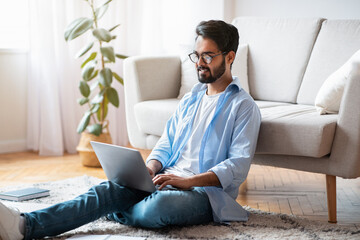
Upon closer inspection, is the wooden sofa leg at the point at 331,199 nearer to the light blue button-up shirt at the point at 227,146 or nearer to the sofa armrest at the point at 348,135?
the sofa armrest at the point at 348,135

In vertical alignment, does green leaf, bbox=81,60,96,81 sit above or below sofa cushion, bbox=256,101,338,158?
above

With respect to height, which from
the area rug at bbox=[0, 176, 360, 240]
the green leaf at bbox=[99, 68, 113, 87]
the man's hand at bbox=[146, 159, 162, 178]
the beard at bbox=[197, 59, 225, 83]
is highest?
the beard at bbox=[197, 59, 225, 83]

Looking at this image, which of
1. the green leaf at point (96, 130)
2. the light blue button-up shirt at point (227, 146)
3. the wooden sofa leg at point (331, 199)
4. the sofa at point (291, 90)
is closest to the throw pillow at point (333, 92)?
the sofa at point (291, 90)

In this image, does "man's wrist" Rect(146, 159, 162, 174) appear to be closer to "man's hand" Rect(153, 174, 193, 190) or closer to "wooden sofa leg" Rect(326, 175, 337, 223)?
"man's hand" Rect(153, 174, 193, 190)

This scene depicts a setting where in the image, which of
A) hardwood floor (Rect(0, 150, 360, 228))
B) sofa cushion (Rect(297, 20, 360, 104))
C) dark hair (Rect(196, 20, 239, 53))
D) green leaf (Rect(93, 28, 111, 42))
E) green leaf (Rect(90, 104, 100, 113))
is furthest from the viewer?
green leaf (Rect(90, 104, 100, 113))

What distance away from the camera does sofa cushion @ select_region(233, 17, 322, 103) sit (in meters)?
3.25

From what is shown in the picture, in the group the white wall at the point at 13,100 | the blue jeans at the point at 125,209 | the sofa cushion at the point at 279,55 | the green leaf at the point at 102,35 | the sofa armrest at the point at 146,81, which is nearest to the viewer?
the blue jeans at the point at 125,209

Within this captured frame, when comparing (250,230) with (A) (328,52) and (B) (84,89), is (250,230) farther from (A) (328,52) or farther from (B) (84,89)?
(B) (84,89)

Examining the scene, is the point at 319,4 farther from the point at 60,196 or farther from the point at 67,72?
the point at 60,196

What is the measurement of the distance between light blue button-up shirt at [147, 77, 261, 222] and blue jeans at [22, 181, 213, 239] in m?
0.08

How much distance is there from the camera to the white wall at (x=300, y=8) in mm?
3711

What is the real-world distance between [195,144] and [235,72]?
115 centimetres

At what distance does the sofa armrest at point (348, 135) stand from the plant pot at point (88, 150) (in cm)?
183

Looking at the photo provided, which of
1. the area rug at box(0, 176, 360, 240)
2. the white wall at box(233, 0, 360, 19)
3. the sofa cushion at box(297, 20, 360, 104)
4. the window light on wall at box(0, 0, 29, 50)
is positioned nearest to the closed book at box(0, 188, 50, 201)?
the area rug at box(0, 176, 360, 240)
